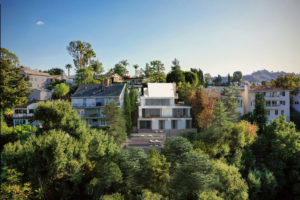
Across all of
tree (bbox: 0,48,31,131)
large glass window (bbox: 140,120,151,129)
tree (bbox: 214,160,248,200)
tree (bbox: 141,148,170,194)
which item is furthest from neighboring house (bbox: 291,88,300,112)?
tree (bbox: 0,48,31,131)

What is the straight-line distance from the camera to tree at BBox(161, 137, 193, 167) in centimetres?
1794

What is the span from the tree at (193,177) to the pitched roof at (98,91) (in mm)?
17563

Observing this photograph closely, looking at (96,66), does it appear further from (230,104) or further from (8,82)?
(8,82)

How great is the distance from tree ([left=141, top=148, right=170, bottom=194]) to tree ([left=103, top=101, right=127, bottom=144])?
763 centimetres

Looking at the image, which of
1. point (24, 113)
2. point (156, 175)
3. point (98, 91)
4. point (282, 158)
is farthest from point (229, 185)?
point (24, 113)

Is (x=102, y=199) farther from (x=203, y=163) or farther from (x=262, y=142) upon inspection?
(x=262, y=142)

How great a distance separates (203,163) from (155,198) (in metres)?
5.84

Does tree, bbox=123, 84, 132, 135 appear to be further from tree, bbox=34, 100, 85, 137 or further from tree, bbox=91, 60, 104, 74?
tree, bbox=91, 60, 104, 74

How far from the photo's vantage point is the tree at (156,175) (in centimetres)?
1551

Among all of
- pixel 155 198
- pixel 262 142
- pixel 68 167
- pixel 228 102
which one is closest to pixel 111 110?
pixel 68 167

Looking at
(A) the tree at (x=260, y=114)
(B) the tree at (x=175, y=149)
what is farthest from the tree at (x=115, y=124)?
(A) the tree at (x=260, y=114)

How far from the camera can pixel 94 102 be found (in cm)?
2938

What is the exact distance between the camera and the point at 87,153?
691 inches

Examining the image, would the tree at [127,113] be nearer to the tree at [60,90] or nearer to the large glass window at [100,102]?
the large glass window at [100,102]
